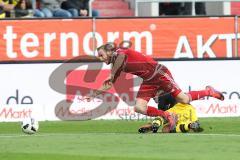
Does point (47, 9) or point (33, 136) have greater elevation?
point (47, 9)

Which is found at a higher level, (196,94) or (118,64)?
(118,64)

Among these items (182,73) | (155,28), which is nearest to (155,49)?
(155,28)

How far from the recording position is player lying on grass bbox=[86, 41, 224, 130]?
16.5 m

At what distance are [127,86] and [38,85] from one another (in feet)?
6.58

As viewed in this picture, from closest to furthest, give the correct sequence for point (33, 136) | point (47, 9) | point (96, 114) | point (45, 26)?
point (33, 136) < point (96, 114) < point (45, 26) < point (47, 9)

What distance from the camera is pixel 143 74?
16.9 meters

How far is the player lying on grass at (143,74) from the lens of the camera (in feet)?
54.2

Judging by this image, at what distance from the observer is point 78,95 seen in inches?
853

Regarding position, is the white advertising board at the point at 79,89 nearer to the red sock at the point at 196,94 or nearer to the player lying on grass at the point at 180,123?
the red sock at the point at 196,94

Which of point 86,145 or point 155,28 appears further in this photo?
point 155,28

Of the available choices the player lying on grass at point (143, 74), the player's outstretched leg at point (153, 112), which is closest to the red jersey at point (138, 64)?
the player lying on grass at point (143, 74)

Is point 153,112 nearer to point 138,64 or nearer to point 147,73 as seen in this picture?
point 147,73

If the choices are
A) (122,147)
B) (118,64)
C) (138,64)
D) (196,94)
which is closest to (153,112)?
(138,64)

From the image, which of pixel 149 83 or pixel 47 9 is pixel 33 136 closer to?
pixel 149 83
